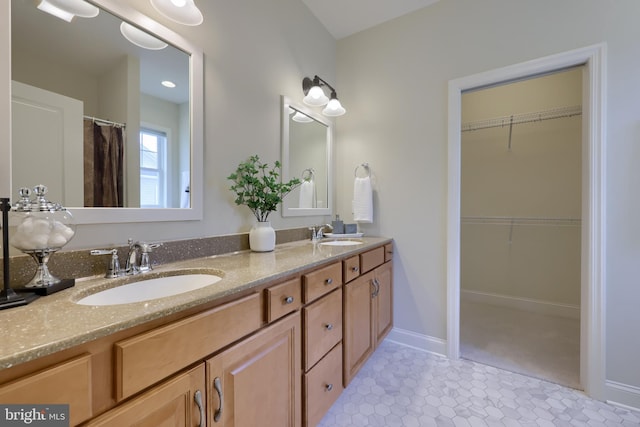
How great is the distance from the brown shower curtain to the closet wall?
3.07 meters

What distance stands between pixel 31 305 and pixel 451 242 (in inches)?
83.3

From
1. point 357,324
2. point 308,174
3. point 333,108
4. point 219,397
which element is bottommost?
point 357,324

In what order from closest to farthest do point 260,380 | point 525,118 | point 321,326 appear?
point 260,380 → point 321,326 → point 525,118

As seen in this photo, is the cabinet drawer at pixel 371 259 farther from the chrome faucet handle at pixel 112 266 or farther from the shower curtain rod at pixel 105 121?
the shower curtain rod at pixel 105 121

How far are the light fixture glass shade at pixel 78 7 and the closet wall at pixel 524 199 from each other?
3020 millimetres

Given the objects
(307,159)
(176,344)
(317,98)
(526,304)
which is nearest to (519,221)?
(526,304)

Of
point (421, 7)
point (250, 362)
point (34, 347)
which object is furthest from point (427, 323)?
point (421, 7)

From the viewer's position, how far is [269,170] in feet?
5.88

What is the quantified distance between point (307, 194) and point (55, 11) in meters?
1.56

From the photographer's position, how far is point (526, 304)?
9.25ft

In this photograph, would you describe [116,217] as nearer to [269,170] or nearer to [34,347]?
[34,347]

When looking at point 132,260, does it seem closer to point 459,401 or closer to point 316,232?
point 316,232

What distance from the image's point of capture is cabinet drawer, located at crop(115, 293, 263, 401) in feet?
1.93

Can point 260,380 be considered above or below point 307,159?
below
